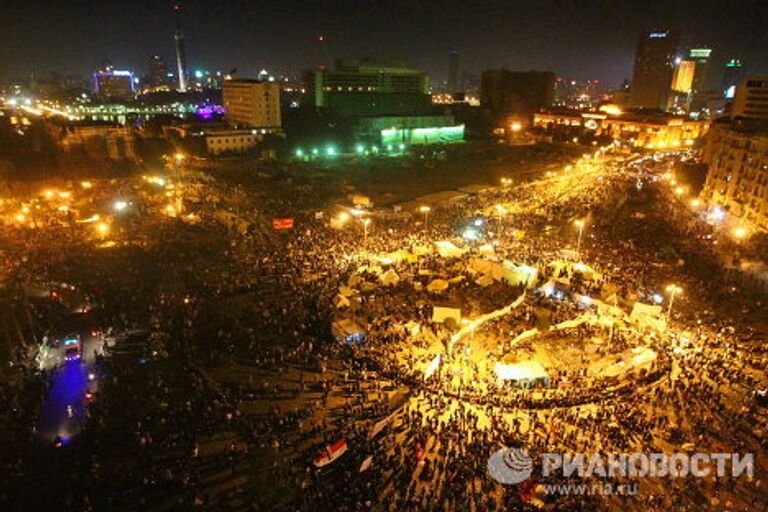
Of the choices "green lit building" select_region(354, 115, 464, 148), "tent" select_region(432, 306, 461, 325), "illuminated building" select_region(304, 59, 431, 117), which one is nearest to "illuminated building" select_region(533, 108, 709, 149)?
"green lit building" select_region(354, 115, 464, 148)

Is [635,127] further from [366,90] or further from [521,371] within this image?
[521,371]

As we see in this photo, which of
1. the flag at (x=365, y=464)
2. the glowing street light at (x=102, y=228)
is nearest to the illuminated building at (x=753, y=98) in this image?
the flag at (x=365, y=464)

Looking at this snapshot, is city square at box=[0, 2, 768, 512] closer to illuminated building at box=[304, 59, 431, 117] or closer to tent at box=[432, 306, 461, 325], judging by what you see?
tent at box=[432, 306, 461, 325]

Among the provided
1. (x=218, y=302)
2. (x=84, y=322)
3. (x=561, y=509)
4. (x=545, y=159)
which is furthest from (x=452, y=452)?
(x=545, y=159)

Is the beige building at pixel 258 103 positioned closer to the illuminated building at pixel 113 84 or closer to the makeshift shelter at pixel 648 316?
the makeshift shelter at pixel 648 316

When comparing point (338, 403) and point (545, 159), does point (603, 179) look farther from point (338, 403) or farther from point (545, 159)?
point (338, 403)

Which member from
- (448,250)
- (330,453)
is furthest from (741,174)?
(330,453)
